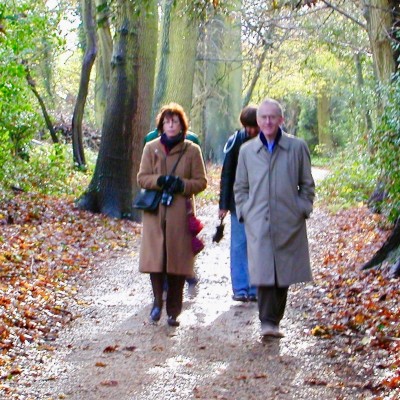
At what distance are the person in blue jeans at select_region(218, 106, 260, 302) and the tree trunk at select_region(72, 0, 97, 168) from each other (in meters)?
14.1

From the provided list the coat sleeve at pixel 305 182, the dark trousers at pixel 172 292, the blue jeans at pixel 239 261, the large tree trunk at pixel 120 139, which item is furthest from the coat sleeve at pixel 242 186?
the large tree trunk at pixel 120 139

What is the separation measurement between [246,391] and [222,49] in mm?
27126

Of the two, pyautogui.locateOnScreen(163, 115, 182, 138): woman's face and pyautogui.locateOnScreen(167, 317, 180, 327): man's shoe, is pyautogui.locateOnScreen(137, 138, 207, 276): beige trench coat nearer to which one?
pyautogui.locateOnScreen(163, 115, 182, 138): woman's face

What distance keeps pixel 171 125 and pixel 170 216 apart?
2.85 ft

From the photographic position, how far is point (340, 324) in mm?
8305

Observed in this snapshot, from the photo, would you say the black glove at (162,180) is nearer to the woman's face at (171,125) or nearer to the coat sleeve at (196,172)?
the coat sleeve at (196,172)

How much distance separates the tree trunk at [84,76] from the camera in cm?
2322

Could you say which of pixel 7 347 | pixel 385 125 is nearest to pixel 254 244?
pixel 7 347

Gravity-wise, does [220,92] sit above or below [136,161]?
above

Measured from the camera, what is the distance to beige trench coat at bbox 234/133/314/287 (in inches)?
297

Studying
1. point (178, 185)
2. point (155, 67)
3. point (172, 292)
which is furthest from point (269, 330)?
point (155, 67)

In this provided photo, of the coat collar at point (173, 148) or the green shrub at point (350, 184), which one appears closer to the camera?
the coat collar at point (173, 148)

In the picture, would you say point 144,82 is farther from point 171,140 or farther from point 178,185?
point 178,185

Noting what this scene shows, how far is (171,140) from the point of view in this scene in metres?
8.35
